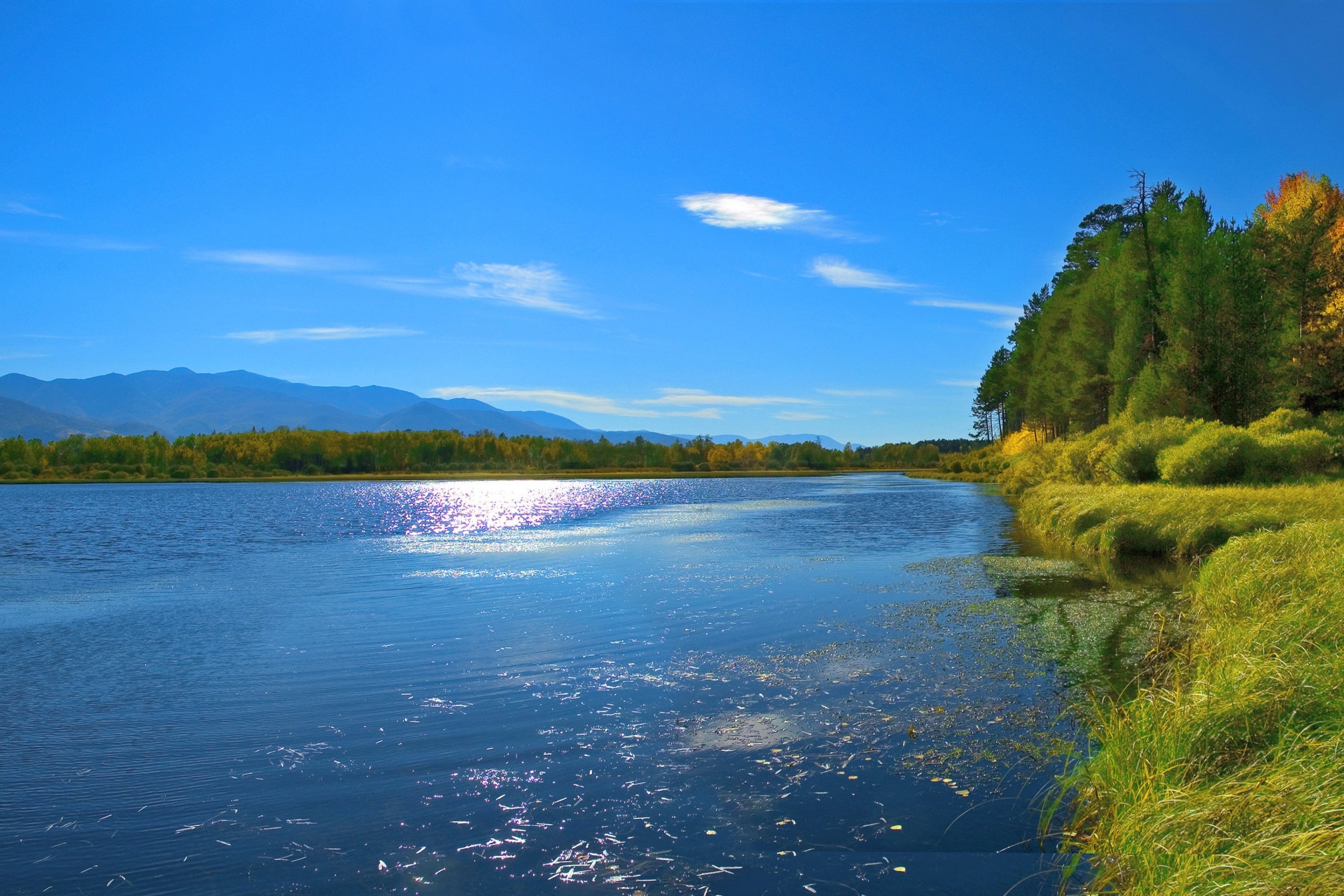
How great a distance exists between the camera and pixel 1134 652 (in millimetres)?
13656

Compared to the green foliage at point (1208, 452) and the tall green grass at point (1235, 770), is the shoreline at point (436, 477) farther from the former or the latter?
the tall green grass at point (1235, 770)

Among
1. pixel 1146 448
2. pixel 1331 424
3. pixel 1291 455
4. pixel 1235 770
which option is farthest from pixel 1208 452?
pixel 1235 770

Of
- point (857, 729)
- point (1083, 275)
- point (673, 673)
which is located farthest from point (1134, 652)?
point (1083, 275)

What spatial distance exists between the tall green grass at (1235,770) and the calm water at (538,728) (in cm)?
103

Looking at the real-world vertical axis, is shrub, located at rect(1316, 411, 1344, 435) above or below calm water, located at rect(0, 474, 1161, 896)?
above

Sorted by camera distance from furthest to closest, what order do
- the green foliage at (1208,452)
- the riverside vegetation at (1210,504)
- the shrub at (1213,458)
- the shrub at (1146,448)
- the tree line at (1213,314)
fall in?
the tree line at (1213,314)
the shrub at (1146,448)
the shrub at (1213,458)
the green foliage at (1208,452)
the riverside vegetation at (1210,504)

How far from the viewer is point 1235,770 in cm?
670

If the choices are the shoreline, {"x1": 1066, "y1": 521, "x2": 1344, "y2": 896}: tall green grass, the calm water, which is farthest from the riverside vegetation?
the shoreline

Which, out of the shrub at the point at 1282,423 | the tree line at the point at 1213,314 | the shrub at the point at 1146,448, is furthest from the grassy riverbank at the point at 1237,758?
the tree line at the point at 1213,314

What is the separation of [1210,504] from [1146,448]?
11604mm

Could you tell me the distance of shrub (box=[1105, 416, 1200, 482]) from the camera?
3378 centimetres

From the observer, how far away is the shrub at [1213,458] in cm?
2920

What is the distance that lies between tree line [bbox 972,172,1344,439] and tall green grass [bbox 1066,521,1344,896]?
34.1 metres

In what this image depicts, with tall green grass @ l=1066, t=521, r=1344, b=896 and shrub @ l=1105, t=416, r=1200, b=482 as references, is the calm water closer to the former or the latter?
tall green grass @ l=1066, t=521, r=1344, b=896
